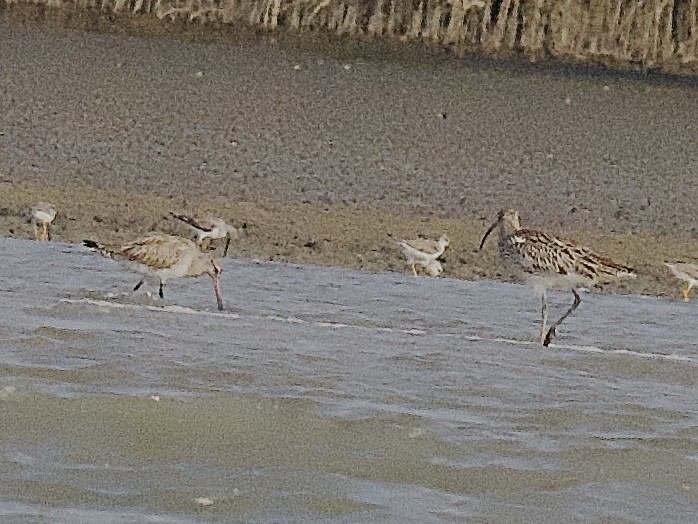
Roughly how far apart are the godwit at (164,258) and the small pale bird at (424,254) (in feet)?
7.04

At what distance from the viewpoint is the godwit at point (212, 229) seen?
1145cm

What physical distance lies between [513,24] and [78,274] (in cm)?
957

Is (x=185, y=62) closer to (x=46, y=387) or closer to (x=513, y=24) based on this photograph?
(x=513, y=24)

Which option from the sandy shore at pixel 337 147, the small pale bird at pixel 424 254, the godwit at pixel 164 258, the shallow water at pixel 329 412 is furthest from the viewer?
the sandy shore at pixel 337 147

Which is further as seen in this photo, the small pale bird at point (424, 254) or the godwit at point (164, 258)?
the small pale bird at point (424, 254)

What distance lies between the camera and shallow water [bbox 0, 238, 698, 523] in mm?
4465

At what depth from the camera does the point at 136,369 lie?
596 centimetres

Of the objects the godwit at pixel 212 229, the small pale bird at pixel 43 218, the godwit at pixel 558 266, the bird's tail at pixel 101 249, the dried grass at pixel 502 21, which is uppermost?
the dried grass at pixel 502 21

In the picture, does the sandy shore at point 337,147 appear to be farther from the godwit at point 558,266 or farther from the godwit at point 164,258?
the godwit at point 558,266

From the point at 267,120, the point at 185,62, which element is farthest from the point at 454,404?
the point at 185,62

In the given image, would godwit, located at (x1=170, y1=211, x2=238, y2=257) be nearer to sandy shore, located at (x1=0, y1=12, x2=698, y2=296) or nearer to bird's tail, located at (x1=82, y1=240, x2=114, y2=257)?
sandy shore, located at (x1=0, y1=12, x2=698, y2=296)

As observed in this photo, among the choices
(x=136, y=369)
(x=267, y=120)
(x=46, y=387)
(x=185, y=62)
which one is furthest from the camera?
(x=185, y=62)

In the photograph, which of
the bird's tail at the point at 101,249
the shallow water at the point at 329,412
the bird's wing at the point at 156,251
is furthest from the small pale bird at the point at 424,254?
the shallow water at the point at 329,412

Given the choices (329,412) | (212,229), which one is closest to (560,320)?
(329,412)
